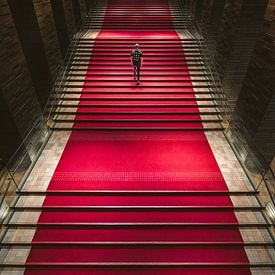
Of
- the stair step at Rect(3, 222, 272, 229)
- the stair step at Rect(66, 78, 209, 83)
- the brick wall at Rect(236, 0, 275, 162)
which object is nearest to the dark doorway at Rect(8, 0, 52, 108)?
the stair step at Rect(66, 78, 209, 83)

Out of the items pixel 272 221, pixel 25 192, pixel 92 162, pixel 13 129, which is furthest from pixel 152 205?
pixel 13 129

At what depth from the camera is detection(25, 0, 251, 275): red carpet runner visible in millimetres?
5383

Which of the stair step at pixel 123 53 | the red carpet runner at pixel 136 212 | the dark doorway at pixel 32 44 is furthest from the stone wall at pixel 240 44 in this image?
the dark doorway at pixel 32 44

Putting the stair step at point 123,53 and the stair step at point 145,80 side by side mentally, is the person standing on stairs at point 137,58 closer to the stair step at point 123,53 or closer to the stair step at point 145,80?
the stair step at point 145,80

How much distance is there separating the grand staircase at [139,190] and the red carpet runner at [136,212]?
22 mm

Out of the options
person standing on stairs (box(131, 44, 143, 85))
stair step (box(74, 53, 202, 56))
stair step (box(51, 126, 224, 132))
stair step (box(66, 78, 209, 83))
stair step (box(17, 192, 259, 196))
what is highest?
person standing on stairs (box(131, 44, 143, 85))

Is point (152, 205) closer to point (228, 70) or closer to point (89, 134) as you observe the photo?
point (89, 134)

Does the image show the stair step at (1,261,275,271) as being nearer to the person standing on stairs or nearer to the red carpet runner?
the red carpet runner

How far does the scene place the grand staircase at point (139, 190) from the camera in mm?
5469

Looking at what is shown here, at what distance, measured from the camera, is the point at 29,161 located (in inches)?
288

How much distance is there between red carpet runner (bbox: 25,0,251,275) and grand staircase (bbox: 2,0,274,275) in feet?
0.07

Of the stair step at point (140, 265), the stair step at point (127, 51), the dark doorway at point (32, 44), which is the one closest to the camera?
the stair step at point (140, 265)

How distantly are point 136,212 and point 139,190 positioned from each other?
1.85ft

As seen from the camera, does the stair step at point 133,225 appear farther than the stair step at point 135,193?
No
